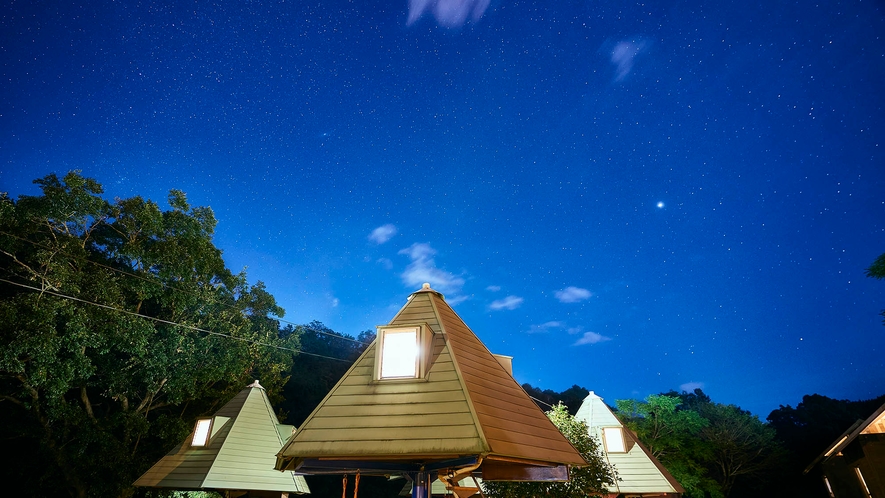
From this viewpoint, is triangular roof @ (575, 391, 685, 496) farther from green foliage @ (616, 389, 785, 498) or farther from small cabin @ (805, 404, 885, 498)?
green foliage @ (616, 389, 785, 498)

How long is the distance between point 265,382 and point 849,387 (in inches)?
7071

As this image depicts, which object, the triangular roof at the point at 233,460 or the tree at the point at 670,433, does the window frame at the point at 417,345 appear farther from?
the tree at the point at 670,433

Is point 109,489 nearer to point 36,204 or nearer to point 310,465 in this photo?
point 36,204

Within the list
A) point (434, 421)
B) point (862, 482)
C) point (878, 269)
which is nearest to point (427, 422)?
point (434, 421)

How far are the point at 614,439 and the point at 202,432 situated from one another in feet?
44.2

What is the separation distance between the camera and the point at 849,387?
5423 inches

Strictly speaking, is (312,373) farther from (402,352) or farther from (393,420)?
(393,420)

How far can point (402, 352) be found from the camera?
6918 millimetres

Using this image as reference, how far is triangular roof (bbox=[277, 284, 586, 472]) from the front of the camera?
5.69 meters

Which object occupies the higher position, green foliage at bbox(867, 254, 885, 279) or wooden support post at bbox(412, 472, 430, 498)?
green foliage at bbox(867, 254, 885, 279)

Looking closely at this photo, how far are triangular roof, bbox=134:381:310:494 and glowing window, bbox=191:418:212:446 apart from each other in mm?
133

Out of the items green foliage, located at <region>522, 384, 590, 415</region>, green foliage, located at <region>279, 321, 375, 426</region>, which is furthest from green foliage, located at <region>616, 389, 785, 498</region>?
green foliage, located at <region>279, 321, 375, 426</region>

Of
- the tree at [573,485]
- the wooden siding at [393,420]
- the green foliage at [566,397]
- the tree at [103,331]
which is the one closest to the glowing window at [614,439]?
the tree at [573,485]

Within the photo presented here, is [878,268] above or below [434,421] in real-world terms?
above
